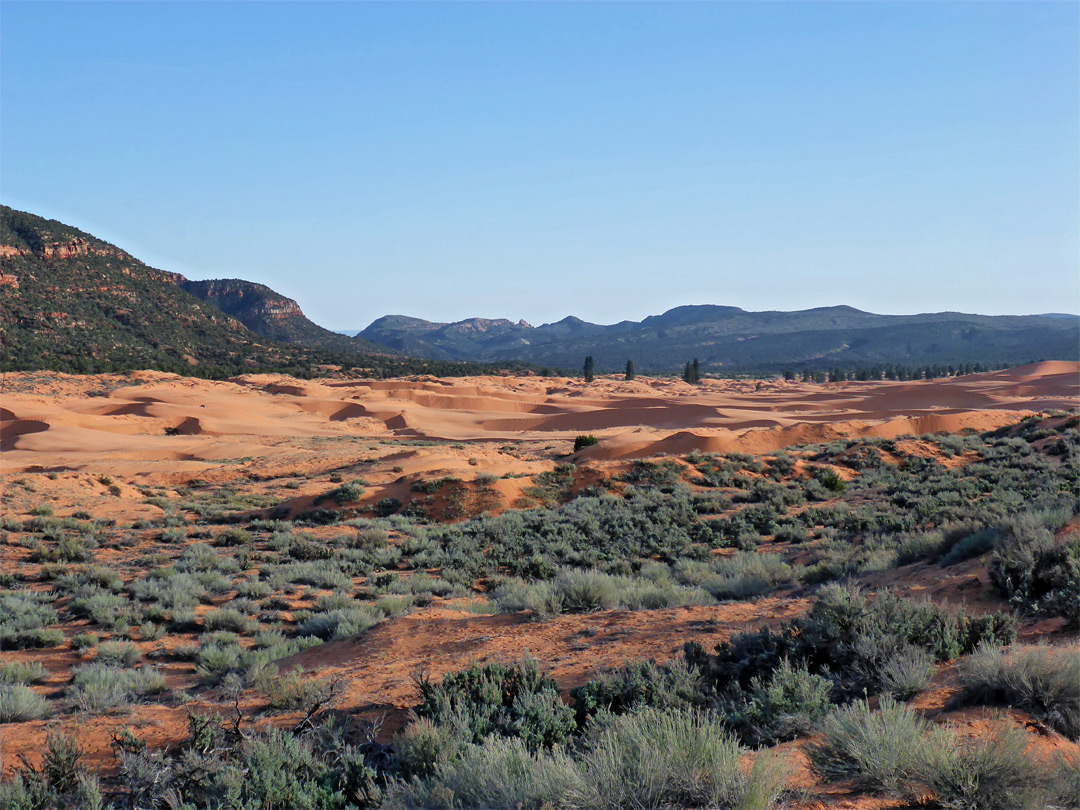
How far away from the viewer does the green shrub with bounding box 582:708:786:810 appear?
116 inches

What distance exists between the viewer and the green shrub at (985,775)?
2.96 metres

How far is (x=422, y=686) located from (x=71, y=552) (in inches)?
478

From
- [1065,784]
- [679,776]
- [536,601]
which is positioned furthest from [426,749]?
[536,601]

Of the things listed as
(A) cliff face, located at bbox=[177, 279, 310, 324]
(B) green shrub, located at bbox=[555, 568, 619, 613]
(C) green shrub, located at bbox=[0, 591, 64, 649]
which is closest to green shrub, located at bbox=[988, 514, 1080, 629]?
(B) green shrub, located at bbox=[555, 568, 619, 613]

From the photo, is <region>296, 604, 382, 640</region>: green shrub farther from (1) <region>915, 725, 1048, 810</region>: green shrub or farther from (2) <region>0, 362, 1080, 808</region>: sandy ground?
(1) <region>915, 725, 1048, 810</region>: green shrub

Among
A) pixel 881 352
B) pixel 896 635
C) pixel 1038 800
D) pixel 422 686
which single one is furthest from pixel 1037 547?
pixel 881 352

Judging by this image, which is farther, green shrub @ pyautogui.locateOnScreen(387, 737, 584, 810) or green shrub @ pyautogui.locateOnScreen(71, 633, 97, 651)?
green shrub @ pyautogui.locateOnScreen(71, 633, 97, 651)

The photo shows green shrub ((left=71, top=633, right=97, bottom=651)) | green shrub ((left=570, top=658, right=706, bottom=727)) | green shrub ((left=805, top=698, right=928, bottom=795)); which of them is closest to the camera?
green shrub ((left=805, top=698, right=928, bottom=795))

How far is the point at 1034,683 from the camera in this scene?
396 cm

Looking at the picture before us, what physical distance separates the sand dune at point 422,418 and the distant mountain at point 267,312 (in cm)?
7669

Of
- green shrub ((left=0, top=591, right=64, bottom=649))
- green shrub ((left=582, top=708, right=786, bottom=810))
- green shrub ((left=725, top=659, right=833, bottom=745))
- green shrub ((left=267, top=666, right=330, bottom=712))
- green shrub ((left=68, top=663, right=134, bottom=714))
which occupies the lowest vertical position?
green shrub ((left=0, top=591, right=64, bottom=649))

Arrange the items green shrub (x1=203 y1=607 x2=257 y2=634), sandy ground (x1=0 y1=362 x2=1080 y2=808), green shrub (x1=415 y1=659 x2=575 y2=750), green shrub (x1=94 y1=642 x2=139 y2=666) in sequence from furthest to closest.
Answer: green shrub (x1=203 y1=607 x2=257 y2=634) < green shrub (x1=94 y1=642 x2=139 y2=666) < sandy ground (x1=0 y1=362 x2=1080 y2=808) < green shrub (x1=415 y1=659 x2=575 y2=750)

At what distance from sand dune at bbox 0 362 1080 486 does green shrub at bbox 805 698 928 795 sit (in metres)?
18.2

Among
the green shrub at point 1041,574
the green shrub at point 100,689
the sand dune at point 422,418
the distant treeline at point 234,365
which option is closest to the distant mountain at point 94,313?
the distant treeline at point 234,365
